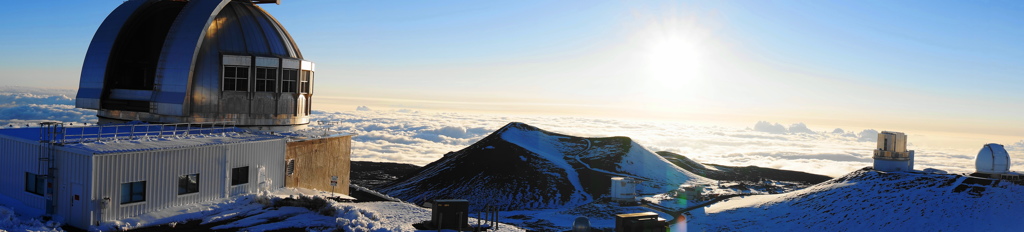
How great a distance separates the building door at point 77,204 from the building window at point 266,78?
11366mm

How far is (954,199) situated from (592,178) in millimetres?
31987

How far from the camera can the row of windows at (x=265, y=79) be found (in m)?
29.8

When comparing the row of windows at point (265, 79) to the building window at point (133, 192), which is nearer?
the building window at point (133, 192)

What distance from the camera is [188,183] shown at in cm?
2294

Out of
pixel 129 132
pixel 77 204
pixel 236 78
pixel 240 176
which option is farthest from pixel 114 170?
pixel 236 78

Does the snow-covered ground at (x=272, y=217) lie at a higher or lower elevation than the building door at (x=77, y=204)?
lower

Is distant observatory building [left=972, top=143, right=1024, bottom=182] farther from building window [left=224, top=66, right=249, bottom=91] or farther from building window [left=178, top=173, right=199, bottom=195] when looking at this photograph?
building window [left=178, top=173, right=199, bottom=195]

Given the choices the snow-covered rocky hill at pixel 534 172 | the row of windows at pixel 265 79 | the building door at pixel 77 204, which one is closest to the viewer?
the building door at pixel 77 204

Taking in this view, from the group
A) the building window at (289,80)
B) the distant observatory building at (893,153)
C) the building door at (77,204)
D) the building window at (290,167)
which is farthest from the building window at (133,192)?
the distant observatory building at (893,153)

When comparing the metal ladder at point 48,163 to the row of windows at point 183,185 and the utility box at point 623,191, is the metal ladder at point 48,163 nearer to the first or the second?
the row of windows at point 183,185

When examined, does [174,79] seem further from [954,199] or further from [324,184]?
[954,199]

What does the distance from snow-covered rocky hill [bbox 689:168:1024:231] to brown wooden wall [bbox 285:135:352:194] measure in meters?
22.2

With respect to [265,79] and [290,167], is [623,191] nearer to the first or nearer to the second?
[290,167]

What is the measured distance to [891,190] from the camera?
4181 centimetres
